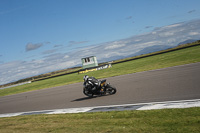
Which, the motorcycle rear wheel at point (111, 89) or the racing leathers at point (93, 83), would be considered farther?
the racing leathers at point (93, 83)

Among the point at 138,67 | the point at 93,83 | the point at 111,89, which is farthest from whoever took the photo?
the point at 138,67

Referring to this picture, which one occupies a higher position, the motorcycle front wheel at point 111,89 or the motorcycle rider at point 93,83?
the motorcycle rider at point 93,83

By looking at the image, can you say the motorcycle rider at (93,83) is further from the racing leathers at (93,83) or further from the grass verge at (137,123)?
the grass verge at (137,123)

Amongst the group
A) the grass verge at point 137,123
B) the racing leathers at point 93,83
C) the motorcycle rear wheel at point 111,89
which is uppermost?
the racing leathers at point 93,83

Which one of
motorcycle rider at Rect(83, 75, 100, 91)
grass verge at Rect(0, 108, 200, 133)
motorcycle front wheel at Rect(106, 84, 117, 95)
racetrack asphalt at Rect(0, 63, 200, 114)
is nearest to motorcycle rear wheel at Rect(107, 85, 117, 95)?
motorcycle front wheel at Rect(106, 84, 117, 95)

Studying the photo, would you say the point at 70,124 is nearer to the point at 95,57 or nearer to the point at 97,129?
the point at 97,129

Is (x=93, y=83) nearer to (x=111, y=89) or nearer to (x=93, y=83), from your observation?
(x=93, y=83)

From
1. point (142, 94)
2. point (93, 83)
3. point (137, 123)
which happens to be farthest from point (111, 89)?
point (137, 123)

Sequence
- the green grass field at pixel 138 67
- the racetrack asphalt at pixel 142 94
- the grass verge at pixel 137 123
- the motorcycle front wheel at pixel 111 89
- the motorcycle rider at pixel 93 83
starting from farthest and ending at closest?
the green grass field at pixel 138 67
the motorcycle rider at pixel 93 83
the motorcycle front wheel at pixel 111 89
the racetrack asphalt at pixel 142 94
the grass verge at pixel 137 123

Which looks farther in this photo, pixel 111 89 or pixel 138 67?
pixel 138 67

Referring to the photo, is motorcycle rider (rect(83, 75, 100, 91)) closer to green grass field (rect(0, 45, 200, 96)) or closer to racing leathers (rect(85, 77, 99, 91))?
racing leathers (rect(85, 77, 99, 91))

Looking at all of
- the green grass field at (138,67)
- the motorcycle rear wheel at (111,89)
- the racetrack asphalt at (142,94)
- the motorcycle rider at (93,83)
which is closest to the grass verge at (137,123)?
the racetrack asphalt at (142,94)

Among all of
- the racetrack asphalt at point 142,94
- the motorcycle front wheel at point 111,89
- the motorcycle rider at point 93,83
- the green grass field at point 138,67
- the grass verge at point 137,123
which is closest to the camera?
the grass verge at point 137,123

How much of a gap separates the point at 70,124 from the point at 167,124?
10.1 feet
